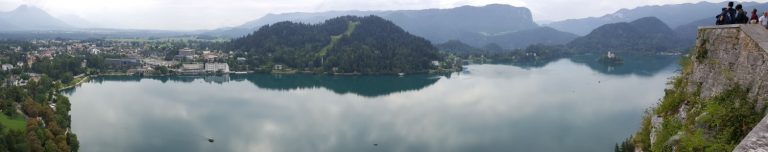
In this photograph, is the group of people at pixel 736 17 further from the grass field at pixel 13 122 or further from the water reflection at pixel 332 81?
the water reflection at pixel 332 81

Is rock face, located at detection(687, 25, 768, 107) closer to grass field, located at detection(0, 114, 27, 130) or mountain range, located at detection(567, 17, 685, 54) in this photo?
grass field, located at detection(0, 114, 27, 130)

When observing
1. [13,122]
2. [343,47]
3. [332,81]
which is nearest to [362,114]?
[13,122]

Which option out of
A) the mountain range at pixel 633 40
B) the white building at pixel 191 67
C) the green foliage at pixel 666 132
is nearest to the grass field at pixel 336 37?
the white building at pixel 191 67

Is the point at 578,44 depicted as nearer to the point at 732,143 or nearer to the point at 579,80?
the point at 579,80

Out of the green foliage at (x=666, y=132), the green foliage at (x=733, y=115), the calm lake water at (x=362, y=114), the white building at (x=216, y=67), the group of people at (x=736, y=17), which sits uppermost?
the group of people at (x=736, y=17)

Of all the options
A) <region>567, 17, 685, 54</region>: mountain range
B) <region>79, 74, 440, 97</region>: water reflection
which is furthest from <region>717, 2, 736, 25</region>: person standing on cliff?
<region>567, 17, 685, 54</region>: mountain range

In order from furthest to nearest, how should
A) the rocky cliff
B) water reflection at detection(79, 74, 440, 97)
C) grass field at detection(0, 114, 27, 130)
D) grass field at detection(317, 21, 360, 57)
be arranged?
grass field at detection(317, 21, 360, 57)
water reflection at detection(79, 74, 440, 97)
grass field at detection(0, 114, 27, 130)
the rocky cliff

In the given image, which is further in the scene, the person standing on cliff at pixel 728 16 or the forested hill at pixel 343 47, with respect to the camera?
the forested hill at pixel 343 47

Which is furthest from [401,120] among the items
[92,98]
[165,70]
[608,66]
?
[608,66]
